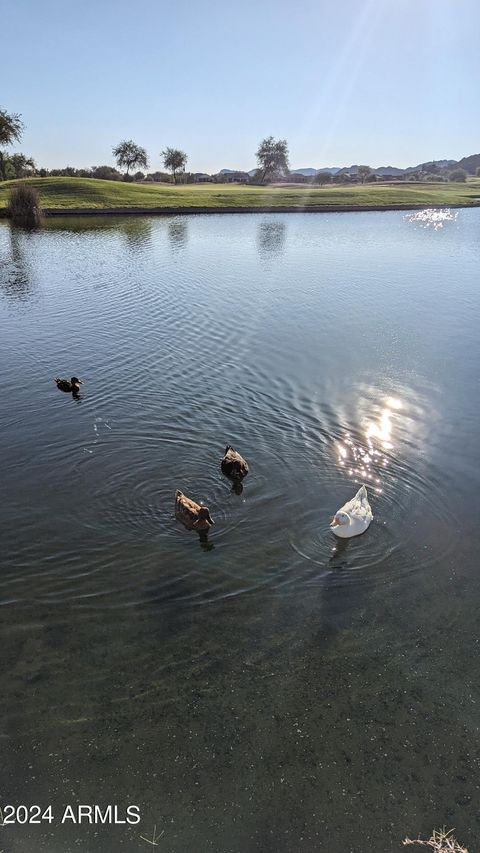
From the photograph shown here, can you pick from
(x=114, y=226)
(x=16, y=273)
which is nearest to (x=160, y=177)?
(x=114, y=226)

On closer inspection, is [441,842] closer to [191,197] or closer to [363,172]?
[191,197]

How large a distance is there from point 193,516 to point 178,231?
5986 centimetres

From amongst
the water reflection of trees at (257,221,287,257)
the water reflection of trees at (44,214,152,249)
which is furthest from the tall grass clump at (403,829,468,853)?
the water reflection of trees at (44,214,152,249)

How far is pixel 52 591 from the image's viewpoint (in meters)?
10.2

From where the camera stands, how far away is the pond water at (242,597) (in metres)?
6.85

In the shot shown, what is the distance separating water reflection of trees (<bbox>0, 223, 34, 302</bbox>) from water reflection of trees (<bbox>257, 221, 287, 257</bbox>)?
21.3m

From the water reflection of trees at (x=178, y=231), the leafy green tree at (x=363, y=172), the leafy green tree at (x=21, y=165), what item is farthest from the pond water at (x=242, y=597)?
the leafy green tree at (x=363, y=172)

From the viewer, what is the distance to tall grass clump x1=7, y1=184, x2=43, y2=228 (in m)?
64.2

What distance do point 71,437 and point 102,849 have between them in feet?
37.6

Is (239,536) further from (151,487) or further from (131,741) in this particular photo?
(131,741)

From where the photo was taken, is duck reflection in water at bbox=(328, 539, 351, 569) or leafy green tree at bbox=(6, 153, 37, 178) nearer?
duck reflection in water at bbox=(328, 539, 351, 569)

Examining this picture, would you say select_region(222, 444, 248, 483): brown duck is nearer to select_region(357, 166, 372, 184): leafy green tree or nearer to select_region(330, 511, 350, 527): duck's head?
select_region(330, 511, 350, 527): duck's head

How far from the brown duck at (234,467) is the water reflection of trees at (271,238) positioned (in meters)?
37.2

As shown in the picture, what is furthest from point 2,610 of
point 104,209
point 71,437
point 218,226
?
point 104,209
